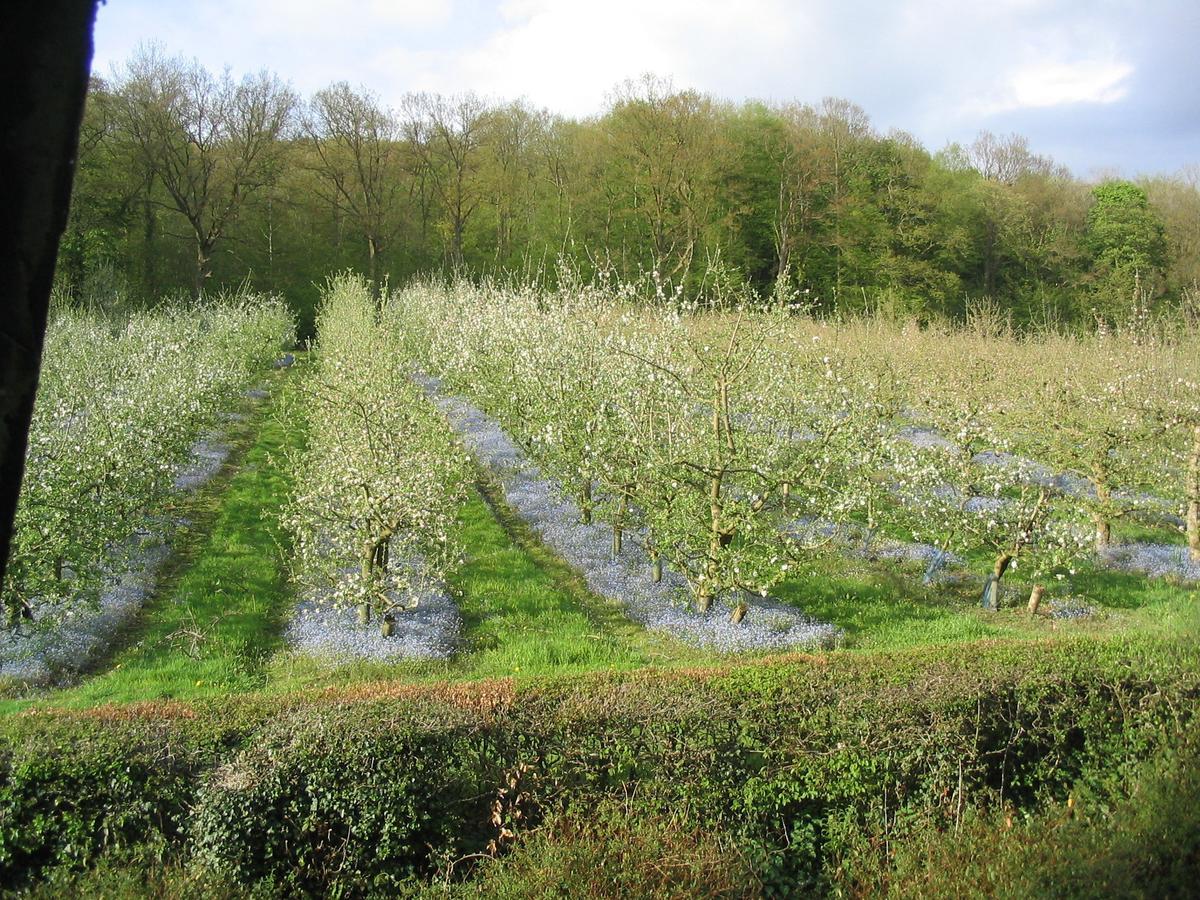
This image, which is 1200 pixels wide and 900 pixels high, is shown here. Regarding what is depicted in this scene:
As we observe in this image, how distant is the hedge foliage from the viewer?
4.72 metres

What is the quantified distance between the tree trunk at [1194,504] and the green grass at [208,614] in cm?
1166

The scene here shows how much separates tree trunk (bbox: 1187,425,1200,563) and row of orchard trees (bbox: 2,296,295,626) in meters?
13.2

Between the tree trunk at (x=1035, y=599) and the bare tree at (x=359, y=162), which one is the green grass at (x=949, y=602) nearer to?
the tree trunk at (x=1035, y=599)

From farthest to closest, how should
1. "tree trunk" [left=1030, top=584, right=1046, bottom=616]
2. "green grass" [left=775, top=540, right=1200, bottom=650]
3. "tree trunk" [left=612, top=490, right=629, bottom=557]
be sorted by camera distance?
"tree trunk" [left=612, top=490, right=629, bottom=557], "tree trunk" [left=1030, top=584, right=1046, bottom=616], "green grass" [left=775, top=540, right=1200, bottom=650]

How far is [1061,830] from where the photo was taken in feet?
16.0

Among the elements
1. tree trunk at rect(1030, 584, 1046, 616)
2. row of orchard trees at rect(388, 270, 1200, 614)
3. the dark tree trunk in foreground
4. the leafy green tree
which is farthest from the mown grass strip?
the leafy green tree

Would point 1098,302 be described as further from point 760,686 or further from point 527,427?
point 760,686

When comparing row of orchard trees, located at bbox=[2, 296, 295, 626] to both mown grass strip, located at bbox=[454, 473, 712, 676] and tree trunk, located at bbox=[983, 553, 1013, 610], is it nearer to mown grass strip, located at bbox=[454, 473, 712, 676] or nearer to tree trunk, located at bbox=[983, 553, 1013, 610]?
mown grass strip, located at bbox=[454, 473, 712, 676]

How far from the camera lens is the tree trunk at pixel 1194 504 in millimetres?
11844

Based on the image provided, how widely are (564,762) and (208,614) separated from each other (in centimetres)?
542

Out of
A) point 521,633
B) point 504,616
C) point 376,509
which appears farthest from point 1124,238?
point 376,509

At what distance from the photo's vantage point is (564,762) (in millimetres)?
5145

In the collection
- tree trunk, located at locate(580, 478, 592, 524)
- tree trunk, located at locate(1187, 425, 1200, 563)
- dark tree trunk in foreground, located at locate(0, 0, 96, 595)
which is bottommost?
tree trunk, located at locate(580, 478, 592, 524)

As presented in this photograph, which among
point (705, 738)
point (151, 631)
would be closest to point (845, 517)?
point (705, 738)
